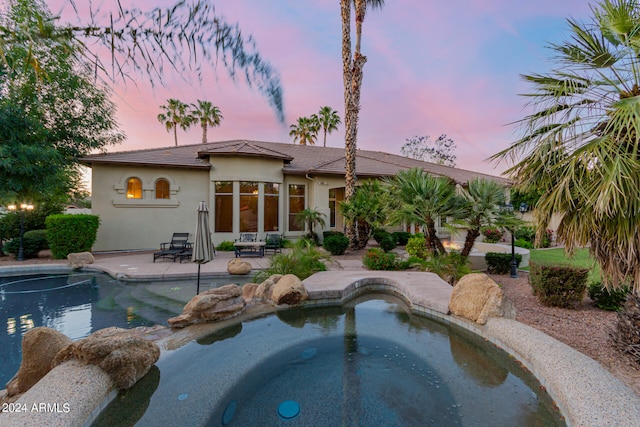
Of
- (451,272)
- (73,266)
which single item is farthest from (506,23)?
(73,266)

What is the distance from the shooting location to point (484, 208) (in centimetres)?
847

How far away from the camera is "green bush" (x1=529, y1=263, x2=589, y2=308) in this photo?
20.2 ft

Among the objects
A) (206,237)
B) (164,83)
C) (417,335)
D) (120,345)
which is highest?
(164,83)

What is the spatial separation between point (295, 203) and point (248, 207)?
287cm

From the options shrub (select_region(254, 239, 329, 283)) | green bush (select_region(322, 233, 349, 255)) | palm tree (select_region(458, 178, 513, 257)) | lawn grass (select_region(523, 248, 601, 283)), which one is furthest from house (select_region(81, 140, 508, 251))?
shrub (select_region(254, 239, 329, 283))

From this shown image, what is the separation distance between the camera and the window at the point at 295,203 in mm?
16828

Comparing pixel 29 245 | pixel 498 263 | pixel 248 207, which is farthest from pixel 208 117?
pixel 498 263

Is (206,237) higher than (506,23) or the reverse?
the reverse

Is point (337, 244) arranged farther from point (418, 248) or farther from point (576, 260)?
point (576, 260)

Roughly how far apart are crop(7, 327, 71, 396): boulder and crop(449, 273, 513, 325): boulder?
647 cm

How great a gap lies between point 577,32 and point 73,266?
49.3 feet

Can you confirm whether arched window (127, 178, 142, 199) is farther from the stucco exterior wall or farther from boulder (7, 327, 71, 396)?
boulder (7, 327, 71, 396)

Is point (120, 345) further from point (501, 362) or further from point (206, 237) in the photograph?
point (501, 362)

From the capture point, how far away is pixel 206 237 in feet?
23.8
